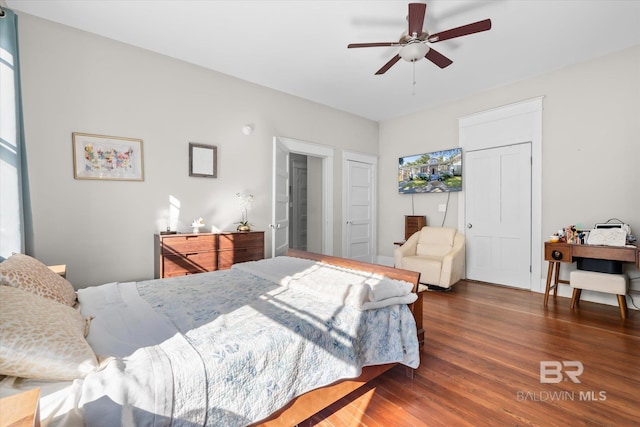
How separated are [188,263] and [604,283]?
4.37m

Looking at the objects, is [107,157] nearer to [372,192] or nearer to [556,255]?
[372,192]

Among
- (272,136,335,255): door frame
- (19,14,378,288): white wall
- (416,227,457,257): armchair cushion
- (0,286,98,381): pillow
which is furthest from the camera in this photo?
(272,136,335,255): door frame

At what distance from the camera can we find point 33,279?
4.66ft

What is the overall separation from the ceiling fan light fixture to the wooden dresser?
8.35 ft

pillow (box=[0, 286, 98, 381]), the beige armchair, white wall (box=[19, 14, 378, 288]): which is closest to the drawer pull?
the beige armchair

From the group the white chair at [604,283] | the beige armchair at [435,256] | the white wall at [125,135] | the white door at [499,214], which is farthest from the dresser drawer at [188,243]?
the white chair at [604,283]

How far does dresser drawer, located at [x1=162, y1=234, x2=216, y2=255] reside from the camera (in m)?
3.03

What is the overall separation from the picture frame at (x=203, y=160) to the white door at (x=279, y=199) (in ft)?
2.56

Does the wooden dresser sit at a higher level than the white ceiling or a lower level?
lower

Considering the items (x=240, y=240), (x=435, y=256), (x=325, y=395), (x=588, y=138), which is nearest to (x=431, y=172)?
→ (x=435, y=256)

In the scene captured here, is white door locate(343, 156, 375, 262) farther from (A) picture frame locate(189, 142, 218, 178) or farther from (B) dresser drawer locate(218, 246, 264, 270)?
(A) picture frame locate(189, 142, 218, 178)

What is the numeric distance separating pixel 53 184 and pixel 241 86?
8.05 ft

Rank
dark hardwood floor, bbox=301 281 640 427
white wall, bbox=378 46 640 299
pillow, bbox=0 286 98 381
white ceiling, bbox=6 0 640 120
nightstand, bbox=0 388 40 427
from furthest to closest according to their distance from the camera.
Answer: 1. white wall, bbox=378 46 640 299
2. white ceiling, bbox=6 0 640 120
3. dark hardwood floor, bbox=301 281 640 427
4. pillow, bbox=0 286 98 381
5. nightstand, bbox=0 388 40 427

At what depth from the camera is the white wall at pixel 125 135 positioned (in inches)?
108
